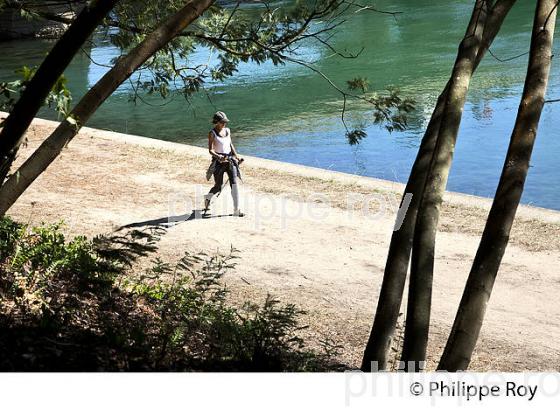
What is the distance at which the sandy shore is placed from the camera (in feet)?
31.6

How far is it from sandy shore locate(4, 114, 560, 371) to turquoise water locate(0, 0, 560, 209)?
2.41 meters

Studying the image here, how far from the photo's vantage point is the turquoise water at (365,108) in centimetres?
2158

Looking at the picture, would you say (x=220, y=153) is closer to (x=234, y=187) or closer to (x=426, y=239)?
(x=234, y=187)

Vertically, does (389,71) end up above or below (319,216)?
above

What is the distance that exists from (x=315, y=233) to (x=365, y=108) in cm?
1379

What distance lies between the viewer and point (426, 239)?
18.6 feet

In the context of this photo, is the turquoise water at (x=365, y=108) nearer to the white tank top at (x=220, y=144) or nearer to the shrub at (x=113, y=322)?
the white tank top at (x=220, y=144)

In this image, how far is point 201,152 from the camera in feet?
60.4

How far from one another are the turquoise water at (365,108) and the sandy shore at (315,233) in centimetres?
241

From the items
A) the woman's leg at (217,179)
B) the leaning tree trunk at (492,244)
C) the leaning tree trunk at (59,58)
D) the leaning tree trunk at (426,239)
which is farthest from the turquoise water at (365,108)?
the leaning tree trunk at (492,244)

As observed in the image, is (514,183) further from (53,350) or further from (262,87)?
(262,87)
